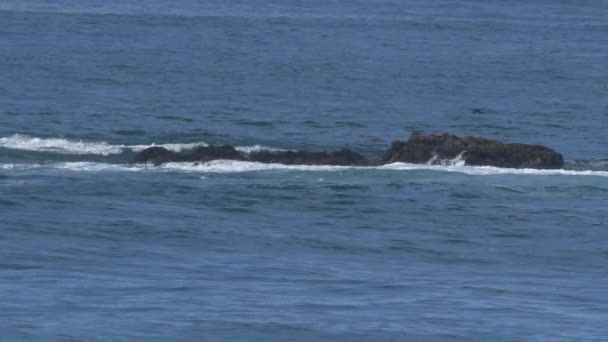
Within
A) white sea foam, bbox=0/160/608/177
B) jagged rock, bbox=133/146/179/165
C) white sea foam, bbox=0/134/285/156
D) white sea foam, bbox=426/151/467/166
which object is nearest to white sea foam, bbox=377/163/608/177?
white sea foam, bbox=0/160/608/177

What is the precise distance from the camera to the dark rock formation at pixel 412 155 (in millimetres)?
45750

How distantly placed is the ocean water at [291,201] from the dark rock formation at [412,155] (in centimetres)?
60

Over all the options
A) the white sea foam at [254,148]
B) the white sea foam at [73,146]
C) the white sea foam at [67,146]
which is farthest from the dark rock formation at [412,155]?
the white sea foam at [67,146]

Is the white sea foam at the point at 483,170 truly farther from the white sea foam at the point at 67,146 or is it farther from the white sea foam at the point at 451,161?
the white sea foam at the point at 67,146

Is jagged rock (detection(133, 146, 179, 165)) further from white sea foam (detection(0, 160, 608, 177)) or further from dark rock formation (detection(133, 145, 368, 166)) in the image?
white sea foam (detection(0, 160, 608, 177))

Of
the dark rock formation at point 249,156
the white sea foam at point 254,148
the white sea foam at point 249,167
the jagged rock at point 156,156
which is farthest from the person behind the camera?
the white sea foam at point 254,148

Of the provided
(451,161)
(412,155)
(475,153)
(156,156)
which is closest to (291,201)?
(156,156)

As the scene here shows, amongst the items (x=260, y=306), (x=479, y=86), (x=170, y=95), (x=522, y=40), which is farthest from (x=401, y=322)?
(x=522, y=40)

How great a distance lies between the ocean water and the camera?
2723 centimetres

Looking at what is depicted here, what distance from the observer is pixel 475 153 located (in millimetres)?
46062

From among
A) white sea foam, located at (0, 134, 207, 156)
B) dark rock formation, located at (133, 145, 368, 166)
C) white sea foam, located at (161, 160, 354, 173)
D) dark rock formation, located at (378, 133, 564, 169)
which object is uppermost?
dark rock formation, located at (378, 133, 564, 169)

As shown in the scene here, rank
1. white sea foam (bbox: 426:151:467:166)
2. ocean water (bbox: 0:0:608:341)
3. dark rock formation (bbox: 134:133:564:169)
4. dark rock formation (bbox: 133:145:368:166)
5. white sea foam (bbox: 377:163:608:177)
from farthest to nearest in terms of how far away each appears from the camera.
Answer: white sea foam (bbox: 426:151:467:166)
dark rock formation (bbox: 134:133:564:169)
dark rock formation (bbox: 133:145:368:166)
white sea foam (bbox: 377:163:608:177)
ocean water (bbox: 0:0:608:341)

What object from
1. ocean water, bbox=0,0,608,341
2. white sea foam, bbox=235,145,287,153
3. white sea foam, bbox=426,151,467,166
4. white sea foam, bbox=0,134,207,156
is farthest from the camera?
white sea foam, bbox=235,145,287,153

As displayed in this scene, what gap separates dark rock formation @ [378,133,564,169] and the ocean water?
2.01 feet
